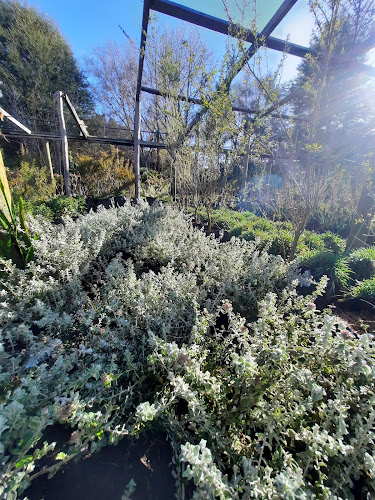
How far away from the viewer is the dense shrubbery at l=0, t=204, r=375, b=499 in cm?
77

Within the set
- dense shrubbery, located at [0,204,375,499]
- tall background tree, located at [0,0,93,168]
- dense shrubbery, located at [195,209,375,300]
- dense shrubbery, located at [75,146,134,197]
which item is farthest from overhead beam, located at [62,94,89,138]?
tall background tree, located at [0,0,93,168]

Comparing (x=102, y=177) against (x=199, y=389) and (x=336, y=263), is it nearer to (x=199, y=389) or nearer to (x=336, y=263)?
(x=336, y=263)

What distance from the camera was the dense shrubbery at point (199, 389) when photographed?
77cm

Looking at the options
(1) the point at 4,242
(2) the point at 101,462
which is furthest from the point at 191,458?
(1) the point at 4,242

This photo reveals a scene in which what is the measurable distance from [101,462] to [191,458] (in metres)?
0.58

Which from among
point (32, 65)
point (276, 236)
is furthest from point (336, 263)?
point (32, 65)

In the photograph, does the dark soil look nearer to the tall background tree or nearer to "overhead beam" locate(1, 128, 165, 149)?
"overhead beam" locate(1, 128, 165, 149)

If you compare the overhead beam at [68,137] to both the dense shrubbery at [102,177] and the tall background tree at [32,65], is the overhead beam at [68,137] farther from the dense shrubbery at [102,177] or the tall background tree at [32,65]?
the tall background tree at [32,65]

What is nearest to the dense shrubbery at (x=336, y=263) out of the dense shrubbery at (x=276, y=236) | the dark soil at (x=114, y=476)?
the dense shrubbery at (x=276, y=236)

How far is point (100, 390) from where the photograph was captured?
1039 millimetres

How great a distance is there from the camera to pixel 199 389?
105 centimetres

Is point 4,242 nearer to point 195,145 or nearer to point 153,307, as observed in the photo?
point 153,307

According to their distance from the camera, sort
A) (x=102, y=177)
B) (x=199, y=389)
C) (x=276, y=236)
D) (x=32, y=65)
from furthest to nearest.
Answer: (x=32, y=65) → (x=102, y=177) → (x=276, y=236) → (x=199, y=389)

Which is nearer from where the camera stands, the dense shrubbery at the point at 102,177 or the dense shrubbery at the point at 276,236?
the dense shrubbery at the point at 276,236
